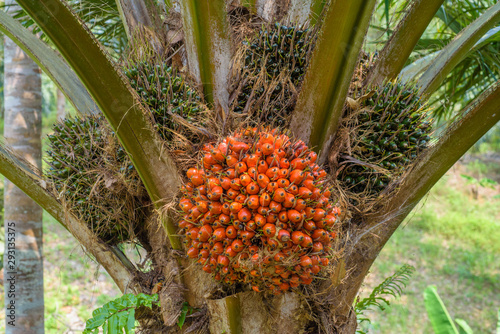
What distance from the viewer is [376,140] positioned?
1.59 m

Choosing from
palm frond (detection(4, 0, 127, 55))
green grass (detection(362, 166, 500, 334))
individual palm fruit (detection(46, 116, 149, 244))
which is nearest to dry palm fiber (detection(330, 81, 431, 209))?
individual palm fruit (detection(46, 116, 149, 244))


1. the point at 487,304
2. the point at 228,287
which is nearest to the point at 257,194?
the point at 228,287

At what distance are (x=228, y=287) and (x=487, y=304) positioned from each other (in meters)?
6.61

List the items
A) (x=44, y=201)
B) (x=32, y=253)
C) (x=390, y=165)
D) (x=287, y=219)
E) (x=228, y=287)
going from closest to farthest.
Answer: (x=287, y=219) < (x=228, y=287) < (x=390, y=165) < (x=44, y=201) < (x=32, y=253)

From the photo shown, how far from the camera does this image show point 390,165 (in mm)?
1559

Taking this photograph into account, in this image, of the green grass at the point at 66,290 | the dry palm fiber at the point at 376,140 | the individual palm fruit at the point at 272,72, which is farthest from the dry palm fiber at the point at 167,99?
the green grass at the point at 66,290

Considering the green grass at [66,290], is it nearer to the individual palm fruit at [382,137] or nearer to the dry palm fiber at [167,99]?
the dry palm fiber at [167,99]

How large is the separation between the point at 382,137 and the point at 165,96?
0.97m

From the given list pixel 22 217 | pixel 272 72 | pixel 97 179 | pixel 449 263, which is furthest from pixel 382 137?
pixel 449 263

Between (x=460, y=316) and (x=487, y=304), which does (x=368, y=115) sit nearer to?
(x=460, y=316)

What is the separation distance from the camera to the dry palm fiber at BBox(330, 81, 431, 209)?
5.05ft

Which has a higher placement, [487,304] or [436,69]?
[436,69]

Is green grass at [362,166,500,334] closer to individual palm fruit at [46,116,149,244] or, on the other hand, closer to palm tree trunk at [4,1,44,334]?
palm tree trunk at [4,1,44,334]

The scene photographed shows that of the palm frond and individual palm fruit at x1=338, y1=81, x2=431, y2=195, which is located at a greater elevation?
the palm frond
